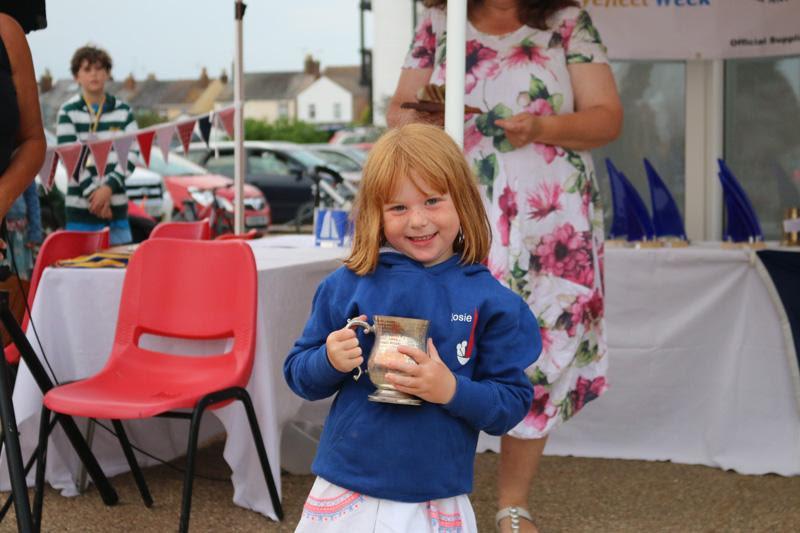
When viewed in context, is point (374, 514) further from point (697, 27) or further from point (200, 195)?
point (200, 195)

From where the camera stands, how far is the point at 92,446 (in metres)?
4.01

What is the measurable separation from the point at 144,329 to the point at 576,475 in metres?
1.68

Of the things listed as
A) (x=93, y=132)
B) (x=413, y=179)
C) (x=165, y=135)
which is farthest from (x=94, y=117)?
(x=413, y=179)

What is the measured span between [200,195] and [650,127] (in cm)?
827

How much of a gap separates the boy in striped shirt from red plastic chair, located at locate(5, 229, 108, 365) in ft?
3.76

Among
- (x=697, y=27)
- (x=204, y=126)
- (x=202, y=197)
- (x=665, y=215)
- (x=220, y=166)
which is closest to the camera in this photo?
(x=665, y=215)

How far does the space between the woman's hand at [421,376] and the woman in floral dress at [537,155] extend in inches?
51.9

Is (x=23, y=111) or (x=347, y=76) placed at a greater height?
(x=347, y=76)

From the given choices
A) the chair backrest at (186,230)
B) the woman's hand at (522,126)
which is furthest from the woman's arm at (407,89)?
the chair backrest at (186,230)

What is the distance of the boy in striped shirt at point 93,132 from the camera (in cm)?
555

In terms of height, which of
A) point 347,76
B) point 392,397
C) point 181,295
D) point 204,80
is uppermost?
point 347,76

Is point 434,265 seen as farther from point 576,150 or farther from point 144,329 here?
point 144,329

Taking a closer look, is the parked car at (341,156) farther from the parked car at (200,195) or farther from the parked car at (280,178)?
the parked car at (200,195)

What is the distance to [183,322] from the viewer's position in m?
3.63
